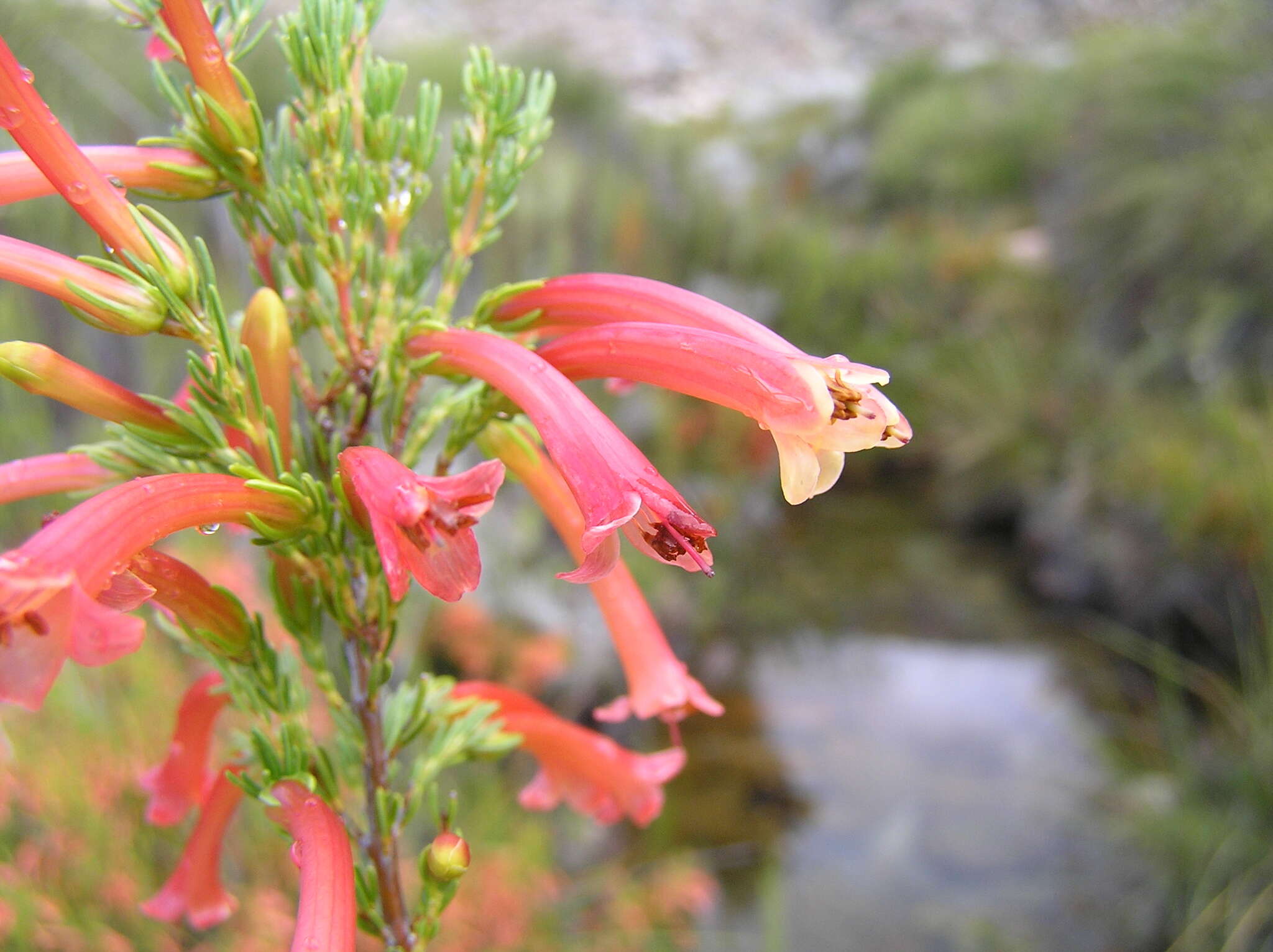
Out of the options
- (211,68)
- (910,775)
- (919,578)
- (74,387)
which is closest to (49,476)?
(74,387)

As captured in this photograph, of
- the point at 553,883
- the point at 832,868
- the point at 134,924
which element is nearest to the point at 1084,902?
the point at 832,868

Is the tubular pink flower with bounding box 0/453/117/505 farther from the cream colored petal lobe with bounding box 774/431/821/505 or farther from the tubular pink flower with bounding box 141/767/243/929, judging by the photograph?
the cream colored petal lobe with bounding box 774/431/821/505

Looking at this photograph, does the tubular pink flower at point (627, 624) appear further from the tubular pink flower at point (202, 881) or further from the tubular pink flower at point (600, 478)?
the tubular pink flower at point (202, 881)

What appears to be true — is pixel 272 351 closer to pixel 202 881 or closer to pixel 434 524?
pixel 434 524

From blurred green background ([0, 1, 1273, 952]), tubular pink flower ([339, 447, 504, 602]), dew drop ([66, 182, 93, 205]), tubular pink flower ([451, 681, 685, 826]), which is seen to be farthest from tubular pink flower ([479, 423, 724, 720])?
blurred green background ([0, 1, 1273, 952])

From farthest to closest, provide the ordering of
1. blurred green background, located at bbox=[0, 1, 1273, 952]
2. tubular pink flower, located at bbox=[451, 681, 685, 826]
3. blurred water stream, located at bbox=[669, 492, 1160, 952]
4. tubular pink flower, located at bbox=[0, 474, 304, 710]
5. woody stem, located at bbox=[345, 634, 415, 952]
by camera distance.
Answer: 1. blurred water stream, located at bbox=[669, 492, 1160, 952]
2. blurred green background, located at bbox=[0, 1, 1273, 952]
3. tubular pink flower, located at bbox=[451, 681, 685, 826]
4. woody stem, located at bbox=[345, 634, 415, 952]
5. tubular pink flower, located at bbox=[0, 474, 304, 710]

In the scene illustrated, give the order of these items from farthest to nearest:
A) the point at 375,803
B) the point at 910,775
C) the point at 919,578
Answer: the point at 919,578
the point at 910,775
the point at 375,803

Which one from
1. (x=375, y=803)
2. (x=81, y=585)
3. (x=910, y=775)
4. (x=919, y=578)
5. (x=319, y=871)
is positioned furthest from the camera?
(x=919, y=578)
